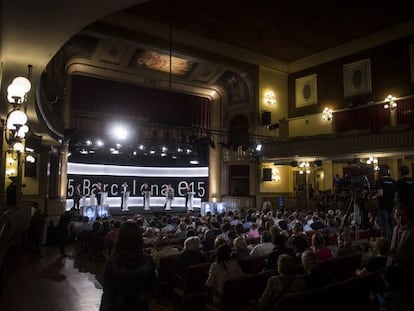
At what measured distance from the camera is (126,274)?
2.47m

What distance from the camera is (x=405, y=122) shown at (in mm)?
15227

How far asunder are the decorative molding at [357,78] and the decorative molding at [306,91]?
6.00ft

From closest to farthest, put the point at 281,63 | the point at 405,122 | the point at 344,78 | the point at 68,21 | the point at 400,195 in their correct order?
the point at 68,21, the point at 400,195, the point at 405,122, the point at 344,78, the point at 281,63

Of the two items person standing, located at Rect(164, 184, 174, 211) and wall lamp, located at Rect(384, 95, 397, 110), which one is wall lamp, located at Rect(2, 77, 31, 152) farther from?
wall lamp, located at Rect(384, 95, 397, 110)

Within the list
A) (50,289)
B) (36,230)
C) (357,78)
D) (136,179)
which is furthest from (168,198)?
(50,289)

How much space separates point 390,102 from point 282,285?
1507 cm

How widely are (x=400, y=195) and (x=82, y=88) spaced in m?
15.4

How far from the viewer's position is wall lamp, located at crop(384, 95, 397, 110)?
15516mm

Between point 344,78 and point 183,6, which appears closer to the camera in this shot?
point 183,6

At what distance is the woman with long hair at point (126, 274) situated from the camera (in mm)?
2480

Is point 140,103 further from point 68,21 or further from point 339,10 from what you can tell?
point 68,21

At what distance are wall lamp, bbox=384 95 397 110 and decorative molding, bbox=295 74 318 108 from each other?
4022mm

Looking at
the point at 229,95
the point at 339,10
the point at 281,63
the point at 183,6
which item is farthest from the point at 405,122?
the point at 183,6

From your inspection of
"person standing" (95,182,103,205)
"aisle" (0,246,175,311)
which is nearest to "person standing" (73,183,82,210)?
"person standing" (95,182,103,205)
